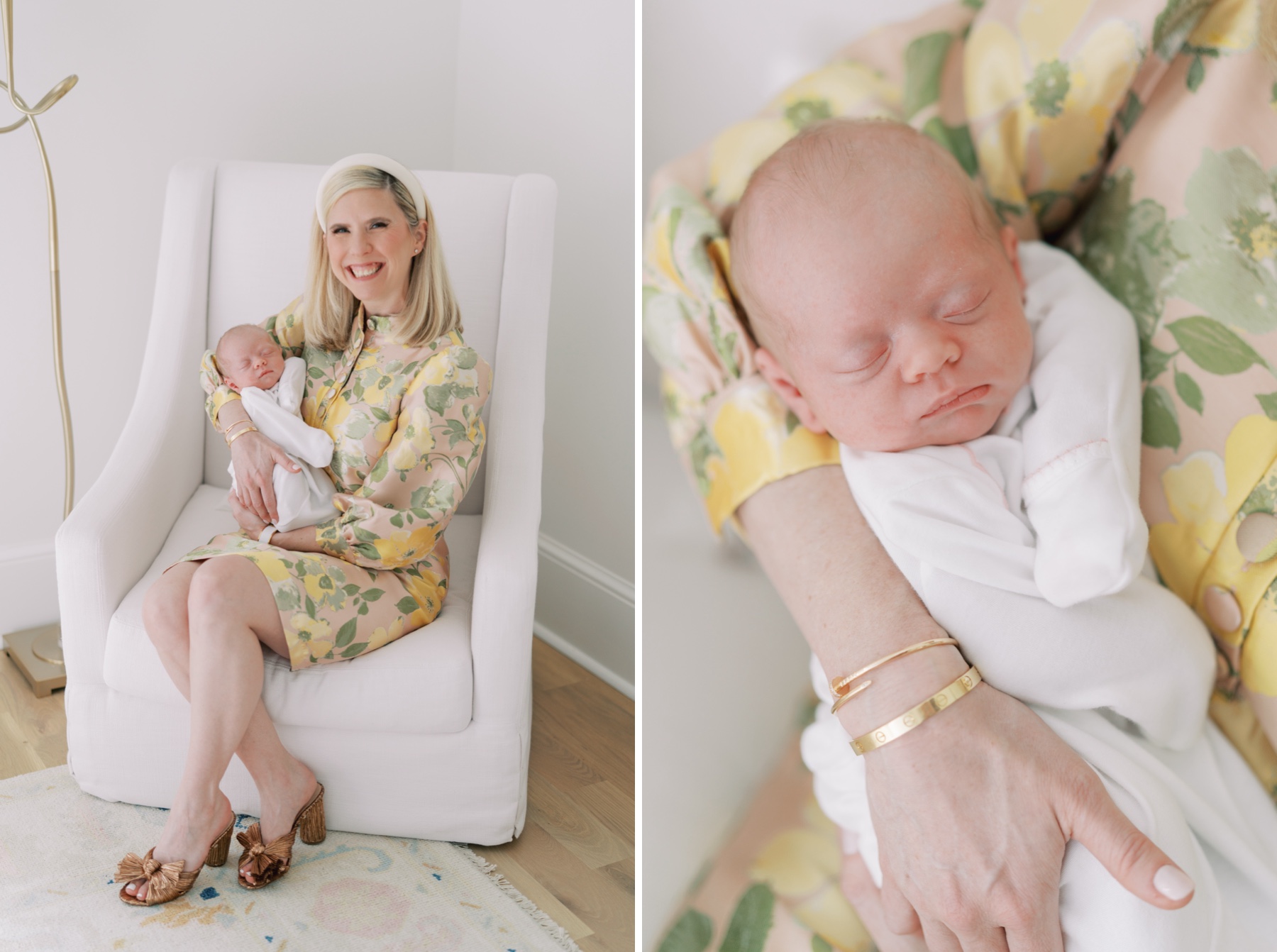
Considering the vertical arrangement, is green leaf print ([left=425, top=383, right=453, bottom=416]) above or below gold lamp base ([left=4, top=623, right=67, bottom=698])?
above

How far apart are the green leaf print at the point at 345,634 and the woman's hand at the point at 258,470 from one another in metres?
0.20

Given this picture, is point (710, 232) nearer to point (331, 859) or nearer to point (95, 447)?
point (331, 859)

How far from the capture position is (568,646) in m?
2.12

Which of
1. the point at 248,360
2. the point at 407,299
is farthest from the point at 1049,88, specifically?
the point at 248,360

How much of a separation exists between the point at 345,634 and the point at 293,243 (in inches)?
30.2

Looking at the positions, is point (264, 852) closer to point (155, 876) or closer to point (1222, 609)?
point (155, 876)

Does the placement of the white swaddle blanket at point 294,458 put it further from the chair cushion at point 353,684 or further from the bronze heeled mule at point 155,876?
the bronze heeled mule at point 155,876

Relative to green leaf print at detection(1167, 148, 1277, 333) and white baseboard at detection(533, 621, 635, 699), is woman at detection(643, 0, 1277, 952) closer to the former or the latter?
green leaf print at detection(1167, 148, 1277, 333)

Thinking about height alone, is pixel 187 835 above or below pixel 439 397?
below

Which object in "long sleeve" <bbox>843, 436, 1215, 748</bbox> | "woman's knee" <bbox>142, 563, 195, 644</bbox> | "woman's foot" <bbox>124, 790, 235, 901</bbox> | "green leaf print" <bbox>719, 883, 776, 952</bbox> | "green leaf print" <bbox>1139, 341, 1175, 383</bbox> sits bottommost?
"woman's foot" <bbox>124, 790, 235, 901</bbox>

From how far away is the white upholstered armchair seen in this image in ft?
4.55

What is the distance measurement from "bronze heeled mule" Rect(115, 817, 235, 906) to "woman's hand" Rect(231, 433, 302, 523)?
44 centimetres

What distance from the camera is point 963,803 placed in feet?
1.41

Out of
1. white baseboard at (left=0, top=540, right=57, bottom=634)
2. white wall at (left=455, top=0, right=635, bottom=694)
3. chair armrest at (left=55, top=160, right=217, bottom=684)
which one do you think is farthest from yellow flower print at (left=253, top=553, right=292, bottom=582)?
white baseboard at (left=0, top=540, right=57, bottom=634)
